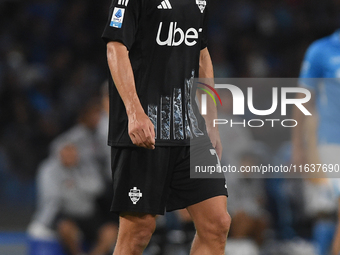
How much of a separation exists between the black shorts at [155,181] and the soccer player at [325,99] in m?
1.67

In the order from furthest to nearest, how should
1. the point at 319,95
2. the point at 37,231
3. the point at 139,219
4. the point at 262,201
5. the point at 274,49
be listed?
the point at 274,49 < the point at 262,201 < the point at 37,231 < the point at 319,95 < the point at 139,219

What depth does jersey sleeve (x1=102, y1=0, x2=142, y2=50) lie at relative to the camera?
2385mm

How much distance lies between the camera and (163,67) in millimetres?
2551

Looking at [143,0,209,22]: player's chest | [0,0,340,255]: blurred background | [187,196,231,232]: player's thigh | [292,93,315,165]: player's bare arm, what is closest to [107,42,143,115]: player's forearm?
[143,0,209,22]: player's chest

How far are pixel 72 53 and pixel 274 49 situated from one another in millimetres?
2954

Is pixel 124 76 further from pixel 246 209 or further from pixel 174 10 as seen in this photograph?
pixel 246 209

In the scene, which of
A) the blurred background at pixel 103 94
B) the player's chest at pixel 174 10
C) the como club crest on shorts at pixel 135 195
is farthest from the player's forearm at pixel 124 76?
the blurred background at pixel 103 94

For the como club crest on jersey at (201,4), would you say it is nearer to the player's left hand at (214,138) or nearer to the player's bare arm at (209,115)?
the player's bare arm at (209,115)

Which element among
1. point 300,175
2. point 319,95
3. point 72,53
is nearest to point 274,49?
point 72,53

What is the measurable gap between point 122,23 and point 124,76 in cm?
24

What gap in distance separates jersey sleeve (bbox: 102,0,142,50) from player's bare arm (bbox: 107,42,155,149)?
33mm

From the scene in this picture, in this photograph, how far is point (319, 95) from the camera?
4.16 m

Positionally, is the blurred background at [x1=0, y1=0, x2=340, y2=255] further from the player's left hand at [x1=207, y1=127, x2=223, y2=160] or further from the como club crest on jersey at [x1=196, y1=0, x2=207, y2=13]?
the como club crest on jersey at [x1=196, y1=0, x2=207, y2=13]

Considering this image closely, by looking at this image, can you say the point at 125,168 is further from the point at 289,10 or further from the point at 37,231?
the point at 289,10
